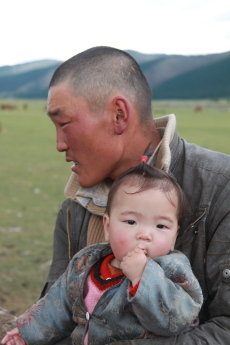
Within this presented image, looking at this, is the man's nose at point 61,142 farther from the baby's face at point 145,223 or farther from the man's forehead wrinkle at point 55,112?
the baby's face at point 145,223

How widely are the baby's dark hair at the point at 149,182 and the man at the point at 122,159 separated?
265mm

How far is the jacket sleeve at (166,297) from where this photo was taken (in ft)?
7.58

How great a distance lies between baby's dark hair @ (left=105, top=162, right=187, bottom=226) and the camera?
258 centimetres

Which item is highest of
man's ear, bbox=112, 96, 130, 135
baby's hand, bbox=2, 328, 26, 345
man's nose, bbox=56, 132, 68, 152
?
man's ear, bbox=112, 96, 130, 135

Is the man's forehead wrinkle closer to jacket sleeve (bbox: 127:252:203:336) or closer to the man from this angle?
the man

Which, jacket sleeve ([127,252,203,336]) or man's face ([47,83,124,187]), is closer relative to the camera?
jacket sleeve ([127,252,203,336])

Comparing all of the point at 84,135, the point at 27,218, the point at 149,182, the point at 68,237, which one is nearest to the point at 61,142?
the point at 84,135

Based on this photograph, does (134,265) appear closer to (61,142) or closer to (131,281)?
(131,281)

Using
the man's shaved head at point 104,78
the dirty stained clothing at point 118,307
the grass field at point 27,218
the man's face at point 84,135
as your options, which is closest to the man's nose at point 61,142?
the man's face at point 84,135

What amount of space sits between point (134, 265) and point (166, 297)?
182 mm

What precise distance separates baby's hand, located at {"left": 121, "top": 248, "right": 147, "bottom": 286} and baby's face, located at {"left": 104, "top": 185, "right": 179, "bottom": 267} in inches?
3.4

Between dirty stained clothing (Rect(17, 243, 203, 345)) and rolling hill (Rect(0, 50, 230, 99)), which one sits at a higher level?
dirty stained clothing (Rect(17, 243, 203, 345))

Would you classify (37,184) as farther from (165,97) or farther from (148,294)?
(165,97)

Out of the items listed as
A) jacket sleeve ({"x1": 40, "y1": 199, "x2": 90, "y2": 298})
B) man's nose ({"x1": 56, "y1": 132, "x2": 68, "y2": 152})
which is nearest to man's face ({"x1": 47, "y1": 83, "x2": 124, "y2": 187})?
man's nose ({"x1": 56, "y1": 132, "x2": 68, "y2": 152})
